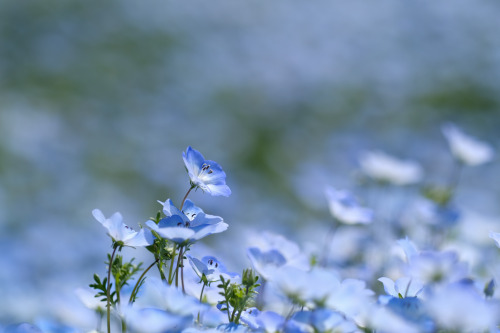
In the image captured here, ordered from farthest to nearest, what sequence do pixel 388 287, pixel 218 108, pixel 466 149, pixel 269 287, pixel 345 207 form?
pixel 218 108 < pixel 466 149 < pixel 345 207 < pixel 269 287 < pixel 388 287

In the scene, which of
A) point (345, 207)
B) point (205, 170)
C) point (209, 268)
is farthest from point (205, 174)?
point (345, 207)

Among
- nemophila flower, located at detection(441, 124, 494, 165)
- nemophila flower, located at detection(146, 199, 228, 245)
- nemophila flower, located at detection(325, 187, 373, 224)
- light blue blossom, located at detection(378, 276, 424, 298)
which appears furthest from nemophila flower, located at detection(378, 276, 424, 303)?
nemophila flower, located at detection(441, 124, 494, 165)

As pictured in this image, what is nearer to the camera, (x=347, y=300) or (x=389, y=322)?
(x=389, y=322)

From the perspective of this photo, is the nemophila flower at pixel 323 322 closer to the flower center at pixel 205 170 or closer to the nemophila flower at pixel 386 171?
the flower center at pixel 205 170

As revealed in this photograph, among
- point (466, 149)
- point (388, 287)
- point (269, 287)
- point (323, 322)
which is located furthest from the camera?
point (466, 149)

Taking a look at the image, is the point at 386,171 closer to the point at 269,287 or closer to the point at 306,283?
the point at 269,287

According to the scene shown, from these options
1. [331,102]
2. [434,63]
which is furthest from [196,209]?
[434,63]

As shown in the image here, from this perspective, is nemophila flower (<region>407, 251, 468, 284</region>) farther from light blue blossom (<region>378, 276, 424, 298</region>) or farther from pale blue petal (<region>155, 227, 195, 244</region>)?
pale blue petal (<region>155, 227, 195, 244</region>)

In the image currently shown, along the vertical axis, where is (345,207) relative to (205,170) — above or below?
above

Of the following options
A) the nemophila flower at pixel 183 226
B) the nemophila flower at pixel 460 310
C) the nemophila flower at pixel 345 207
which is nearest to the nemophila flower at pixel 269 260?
the nemophila flower at pixel 183 226
